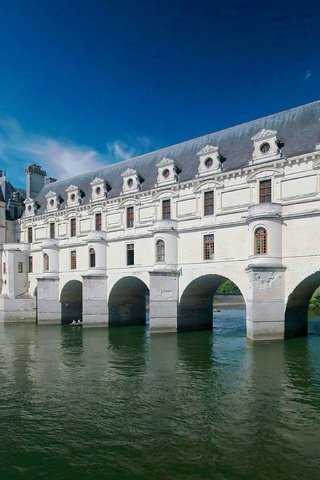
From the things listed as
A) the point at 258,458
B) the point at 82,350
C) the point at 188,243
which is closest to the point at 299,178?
the point at 188,243

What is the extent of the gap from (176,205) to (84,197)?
521 inches

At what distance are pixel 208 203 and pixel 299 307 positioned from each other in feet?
33.0

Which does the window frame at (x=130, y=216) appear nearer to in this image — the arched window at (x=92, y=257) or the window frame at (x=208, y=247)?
the arched window at (x=92, y=257)

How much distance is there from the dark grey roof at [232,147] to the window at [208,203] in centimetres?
219

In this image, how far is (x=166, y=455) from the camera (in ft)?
32.0

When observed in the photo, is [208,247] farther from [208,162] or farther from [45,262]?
[45,262]

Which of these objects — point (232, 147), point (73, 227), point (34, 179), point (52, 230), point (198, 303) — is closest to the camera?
point (232, 147)

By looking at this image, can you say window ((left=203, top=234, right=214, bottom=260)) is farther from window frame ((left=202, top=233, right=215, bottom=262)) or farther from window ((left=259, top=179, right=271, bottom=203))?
window ((left=259, top=179, right=271, bottom=203))

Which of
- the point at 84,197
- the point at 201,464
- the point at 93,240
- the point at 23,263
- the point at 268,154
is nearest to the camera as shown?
the point at 201,464

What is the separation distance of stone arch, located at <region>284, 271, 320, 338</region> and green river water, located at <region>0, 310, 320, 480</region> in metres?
2.03

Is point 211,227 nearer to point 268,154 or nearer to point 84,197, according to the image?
point 268,154

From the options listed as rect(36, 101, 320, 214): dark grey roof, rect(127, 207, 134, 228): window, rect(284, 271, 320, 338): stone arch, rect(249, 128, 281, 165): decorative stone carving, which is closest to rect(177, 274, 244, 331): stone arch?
rect(284, 271, 320, 338): stone arch

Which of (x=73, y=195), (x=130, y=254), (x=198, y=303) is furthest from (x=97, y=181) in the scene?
(x=198, y=303)

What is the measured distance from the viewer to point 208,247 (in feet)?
98.3
